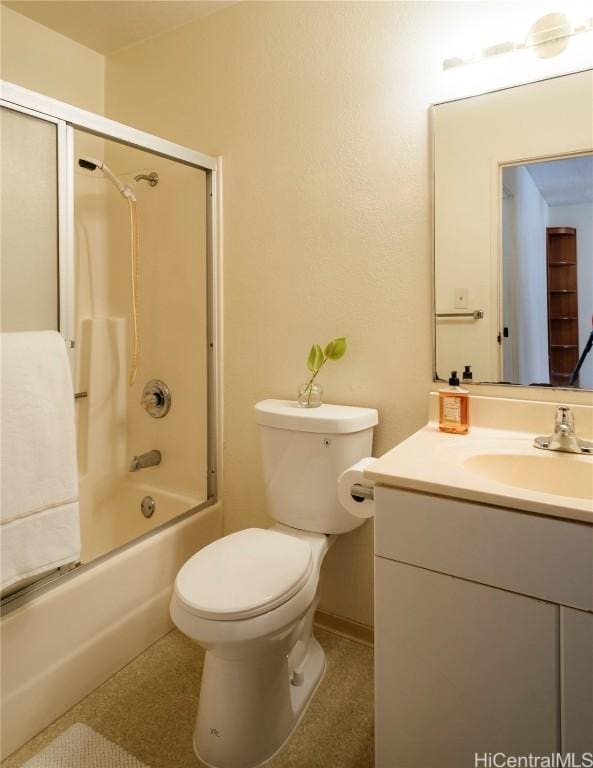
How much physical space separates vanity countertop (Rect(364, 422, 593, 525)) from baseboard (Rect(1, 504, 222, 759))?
3.19 feet

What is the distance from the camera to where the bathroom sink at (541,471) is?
3.56 feet

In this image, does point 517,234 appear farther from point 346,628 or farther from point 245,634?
point 346,628

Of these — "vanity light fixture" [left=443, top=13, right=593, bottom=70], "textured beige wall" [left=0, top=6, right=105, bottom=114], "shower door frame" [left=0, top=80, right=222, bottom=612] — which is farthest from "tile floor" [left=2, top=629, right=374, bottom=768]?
"textured beige wall" [left=0, top=6, right=105, bottom=114]

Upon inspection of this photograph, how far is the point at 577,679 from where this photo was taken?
2.68ft

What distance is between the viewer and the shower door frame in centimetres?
129

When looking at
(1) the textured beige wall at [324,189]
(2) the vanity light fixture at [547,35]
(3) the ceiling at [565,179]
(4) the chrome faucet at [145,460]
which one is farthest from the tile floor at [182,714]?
(2) the vanity light fixture at [547,35]

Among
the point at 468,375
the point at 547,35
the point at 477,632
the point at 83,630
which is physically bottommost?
the point at 83,630

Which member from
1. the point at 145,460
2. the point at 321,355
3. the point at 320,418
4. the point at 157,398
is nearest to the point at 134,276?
the point at 157,398

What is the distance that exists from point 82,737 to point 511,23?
7.32 ft

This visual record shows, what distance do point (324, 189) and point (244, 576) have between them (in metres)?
1.23

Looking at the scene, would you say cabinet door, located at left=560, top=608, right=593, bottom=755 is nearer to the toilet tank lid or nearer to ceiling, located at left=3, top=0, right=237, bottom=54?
the toilet tank lid

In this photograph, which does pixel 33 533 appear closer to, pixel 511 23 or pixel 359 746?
pixel 359 746

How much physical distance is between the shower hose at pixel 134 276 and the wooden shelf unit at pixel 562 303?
1461 millimetres

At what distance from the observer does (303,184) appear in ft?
5.48
